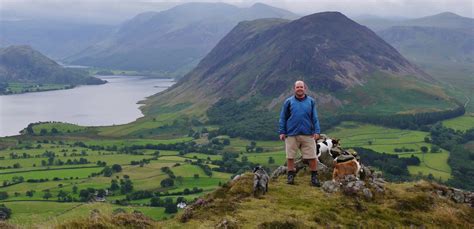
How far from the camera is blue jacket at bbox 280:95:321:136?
65.8 feet

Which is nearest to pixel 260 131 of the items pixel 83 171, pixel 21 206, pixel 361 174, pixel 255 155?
pixel 255 155

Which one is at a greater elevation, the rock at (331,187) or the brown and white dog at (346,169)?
the brown and white dog at (346,169)

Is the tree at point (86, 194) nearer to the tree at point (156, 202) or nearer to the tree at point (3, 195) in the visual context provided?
the tree at point (3, 195)

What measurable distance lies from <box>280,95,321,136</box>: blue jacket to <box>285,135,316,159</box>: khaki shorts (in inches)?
11.4

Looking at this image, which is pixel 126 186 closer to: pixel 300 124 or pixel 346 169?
pixel 346 169

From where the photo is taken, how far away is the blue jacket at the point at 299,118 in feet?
65.8

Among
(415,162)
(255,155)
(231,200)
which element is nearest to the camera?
(231,200)

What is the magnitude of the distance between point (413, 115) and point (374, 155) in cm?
8263

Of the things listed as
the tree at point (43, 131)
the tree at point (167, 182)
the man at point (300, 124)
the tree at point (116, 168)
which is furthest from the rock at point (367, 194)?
the tree at point (43, 131)

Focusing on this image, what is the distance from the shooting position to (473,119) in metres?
197

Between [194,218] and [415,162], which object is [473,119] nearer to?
[415,162]

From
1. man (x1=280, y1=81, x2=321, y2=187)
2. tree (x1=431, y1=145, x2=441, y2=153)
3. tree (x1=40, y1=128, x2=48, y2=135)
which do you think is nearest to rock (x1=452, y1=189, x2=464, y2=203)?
man (x1=280, y1=81, x2=321, y2=187)

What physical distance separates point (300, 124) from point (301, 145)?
4.05 feet

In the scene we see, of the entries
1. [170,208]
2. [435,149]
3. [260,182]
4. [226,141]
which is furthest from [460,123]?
[260,182]
